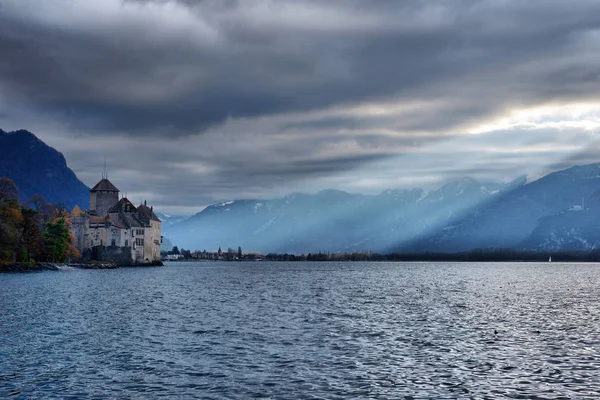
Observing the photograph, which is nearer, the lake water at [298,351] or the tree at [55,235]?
the lake water at [298,351]

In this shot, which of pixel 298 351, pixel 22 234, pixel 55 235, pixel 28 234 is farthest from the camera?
pixel 55 235

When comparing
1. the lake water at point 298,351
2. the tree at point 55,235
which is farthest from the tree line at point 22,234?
the lake water at point 298,351

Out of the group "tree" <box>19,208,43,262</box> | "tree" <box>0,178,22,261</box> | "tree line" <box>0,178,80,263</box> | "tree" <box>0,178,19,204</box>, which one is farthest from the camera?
"tree" <box>19,208,43,262</box>

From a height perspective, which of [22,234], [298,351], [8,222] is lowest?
[298,351]

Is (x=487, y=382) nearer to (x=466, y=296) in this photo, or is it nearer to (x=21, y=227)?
(x=466, y=296)

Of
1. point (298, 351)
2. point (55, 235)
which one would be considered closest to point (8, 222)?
point (55, 235)

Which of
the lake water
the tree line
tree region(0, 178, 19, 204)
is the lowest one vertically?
the lake water

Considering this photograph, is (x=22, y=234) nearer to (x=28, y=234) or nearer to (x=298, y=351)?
(x=28, y=234)

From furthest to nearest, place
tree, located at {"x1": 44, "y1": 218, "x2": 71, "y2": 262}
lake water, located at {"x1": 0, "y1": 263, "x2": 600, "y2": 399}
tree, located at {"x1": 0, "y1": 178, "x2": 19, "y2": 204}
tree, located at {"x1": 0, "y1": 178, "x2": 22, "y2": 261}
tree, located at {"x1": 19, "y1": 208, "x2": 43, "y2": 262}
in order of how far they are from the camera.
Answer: tree, located at {"x1": 44, "y1": 218, "x2": 71, "y2": 262} → tree, located at {"x1": 19, "y1": 208, "x2": 43, "y2": 262} → tree, located at {"x1": 0, "y1": 178, "x2": 19, "y2": 204} → tree, located at {"x1": 0, "y1": 178, "x2": 22, "y2": 261} → lake water, located at {"x1": 0, "y1": 263, "x2": 600, "y2": 399}

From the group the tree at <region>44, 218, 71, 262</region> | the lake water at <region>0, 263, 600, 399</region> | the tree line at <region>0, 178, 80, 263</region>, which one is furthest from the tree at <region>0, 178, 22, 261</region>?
the lake water at <region>0, 263, 600, 399</region>

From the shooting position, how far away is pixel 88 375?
3522 cm

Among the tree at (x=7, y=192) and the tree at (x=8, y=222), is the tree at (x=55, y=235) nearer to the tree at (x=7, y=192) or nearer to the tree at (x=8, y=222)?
the tree at (x=8, y=222)

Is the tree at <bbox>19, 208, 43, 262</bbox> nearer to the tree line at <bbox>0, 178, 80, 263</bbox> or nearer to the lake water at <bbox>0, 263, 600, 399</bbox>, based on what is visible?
the tree line at <bbox>0, 178, 80, 263</bbox>

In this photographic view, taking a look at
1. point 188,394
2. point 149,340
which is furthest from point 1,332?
point 188,394
